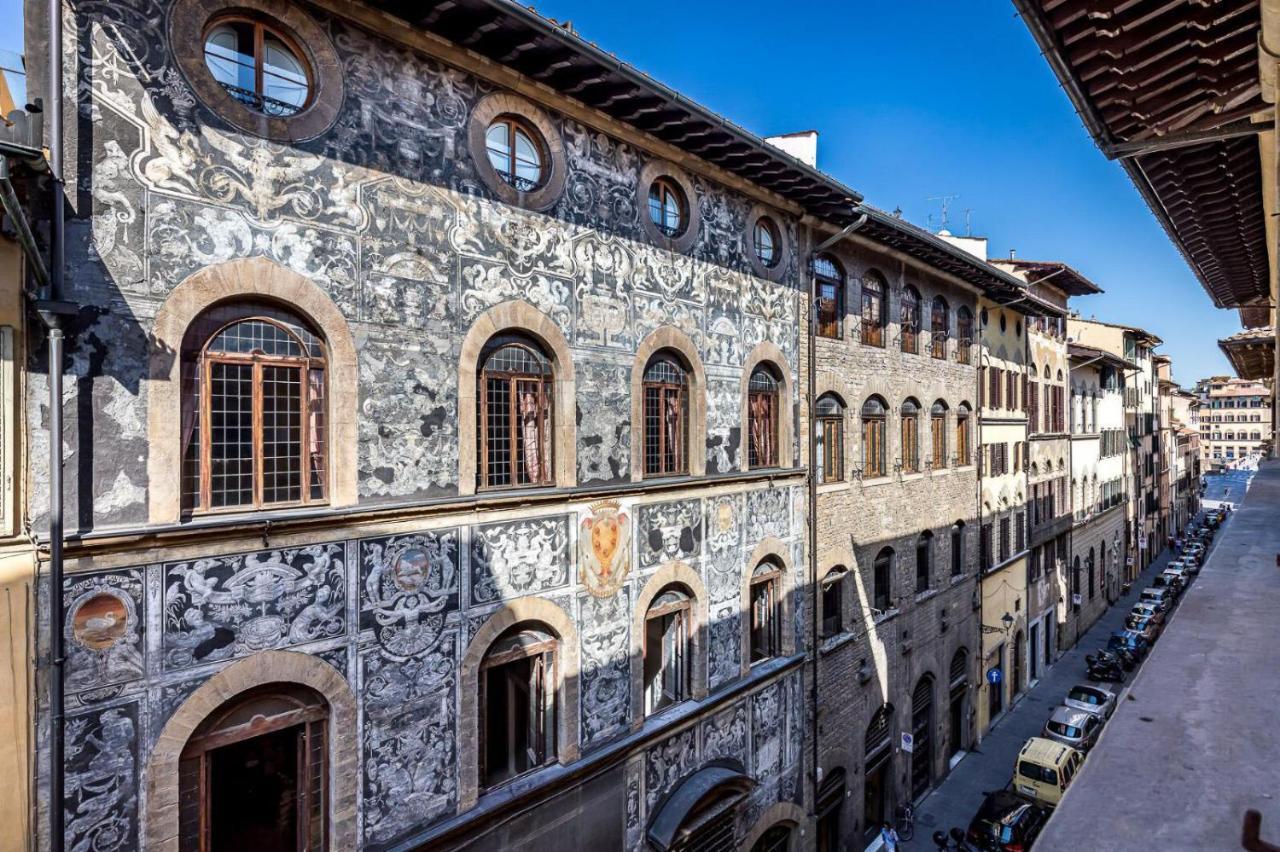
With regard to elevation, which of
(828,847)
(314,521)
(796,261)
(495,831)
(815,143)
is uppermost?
(815,143)

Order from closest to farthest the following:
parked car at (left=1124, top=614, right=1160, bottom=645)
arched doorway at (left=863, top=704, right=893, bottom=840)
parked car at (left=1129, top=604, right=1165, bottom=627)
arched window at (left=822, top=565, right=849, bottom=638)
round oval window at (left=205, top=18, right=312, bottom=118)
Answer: round oval window at (left=205, top=18, right=312, bottom=118) < arched window at (left=822, top=565, right=849, bottom=638) < arched doorway at (left=863, top=704, right=893, bottom=840) < parked car at (left=1124, top=614, right=1160, bottom=645) < parked car at (left=1129, top=604, right=1165, bottom=627)

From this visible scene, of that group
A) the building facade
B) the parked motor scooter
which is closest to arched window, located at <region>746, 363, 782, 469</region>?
the parked motor scooter

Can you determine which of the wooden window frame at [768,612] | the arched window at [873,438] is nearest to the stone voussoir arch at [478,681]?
the wooden window frame at [768,612]

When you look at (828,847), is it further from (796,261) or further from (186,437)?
(186,437)

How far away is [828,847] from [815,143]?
52.6 feet

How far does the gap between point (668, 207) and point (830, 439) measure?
6.80 metres

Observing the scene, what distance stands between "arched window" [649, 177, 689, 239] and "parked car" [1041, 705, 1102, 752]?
60.4 ft

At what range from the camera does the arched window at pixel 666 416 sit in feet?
38.3

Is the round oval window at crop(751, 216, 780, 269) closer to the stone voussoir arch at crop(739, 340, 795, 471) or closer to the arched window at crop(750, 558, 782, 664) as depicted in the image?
the stone voussoir arch at crop(739, 340, 795, 471)

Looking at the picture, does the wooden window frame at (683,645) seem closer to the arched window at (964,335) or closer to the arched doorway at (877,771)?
the arched doorway at (877,771)

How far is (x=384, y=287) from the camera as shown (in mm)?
8211

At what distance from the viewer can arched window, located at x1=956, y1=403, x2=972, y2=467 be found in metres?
21.5

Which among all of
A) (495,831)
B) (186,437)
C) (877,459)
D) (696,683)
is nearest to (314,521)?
(186,437)

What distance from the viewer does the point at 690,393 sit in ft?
40.4
